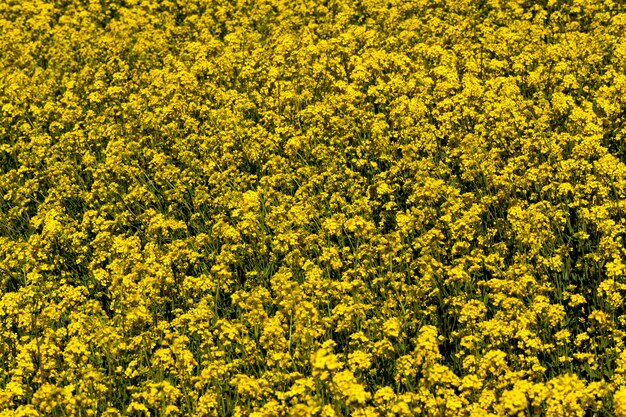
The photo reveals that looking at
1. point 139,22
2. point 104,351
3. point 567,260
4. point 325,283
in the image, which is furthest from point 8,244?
point 139,22

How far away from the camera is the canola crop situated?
691 cm

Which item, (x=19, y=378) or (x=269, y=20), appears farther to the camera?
(x=269, y=20)

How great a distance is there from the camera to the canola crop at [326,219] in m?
6.91

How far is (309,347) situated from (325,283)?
69cm

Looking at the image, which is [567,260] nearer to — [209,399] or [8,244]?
[209,399]

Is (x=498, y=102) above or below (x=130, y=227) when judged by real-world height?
above

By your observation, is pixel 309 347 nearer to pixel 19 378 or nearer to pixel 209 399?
pixel 209 399

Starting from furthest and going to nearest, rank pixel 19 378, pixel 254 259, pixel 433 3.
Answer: pixel 433 3, pixel 254 259, pixel 19 378

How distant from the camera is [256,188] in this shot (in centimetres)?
1002

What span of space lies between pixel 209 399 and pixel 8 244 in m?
3.20

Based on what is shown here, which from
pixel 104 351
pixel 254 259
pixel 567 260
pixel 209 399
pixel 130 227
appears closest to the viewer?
pixel 209 399

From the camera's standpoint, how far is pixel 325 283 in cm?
770

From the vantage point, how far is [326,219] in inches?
339

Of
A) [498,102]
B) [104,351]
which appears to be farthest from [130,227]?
[498,102]
